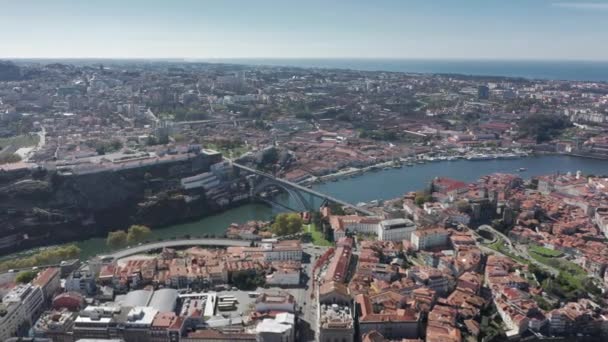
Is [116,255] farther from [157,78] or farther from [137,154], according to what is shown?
[157,78]

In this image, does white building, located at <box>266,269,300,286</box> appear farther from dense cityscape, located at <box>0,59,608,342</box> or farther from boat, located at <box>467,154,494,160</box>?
boat, located at <box>467,154,494,160</box>

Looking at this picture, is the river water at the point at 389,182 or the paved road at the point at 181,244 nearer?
the paved road at the point at 181,244

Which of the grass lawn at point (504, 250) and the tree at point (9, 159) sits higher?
the tree at point (9, 159)

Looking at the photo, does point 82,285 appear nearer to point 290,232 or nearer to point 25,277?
point 25,277

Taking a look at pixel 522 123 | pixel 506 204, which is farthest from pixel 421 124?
pixel 506 204

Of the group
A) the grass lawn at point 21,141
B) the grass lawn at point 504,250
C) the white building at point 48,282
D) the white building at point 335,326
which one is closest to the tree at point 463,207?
the grass lawn at point 504,250

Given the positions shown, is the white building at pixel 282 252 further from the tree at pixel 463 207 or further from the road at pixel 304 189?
Answer: the tree at pixel 463 207
